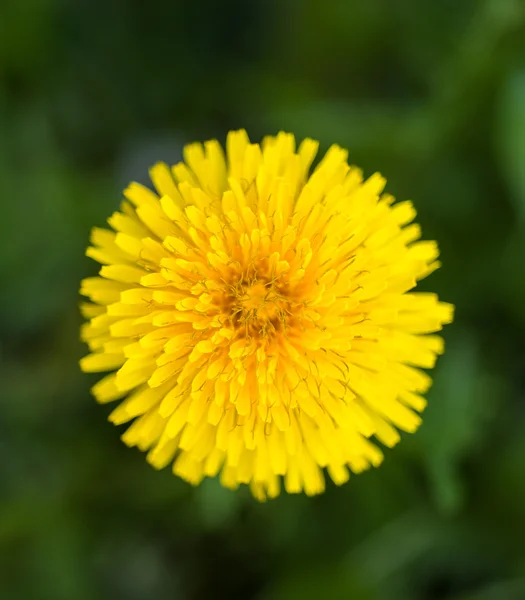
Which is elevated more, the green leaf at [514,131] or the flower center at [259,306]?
the green leaf at [514,131]

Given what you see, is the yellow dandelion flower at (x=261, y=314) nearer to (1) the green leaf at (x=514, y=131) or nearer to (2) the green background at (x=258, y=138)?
(2) the green background at (x=258, y=138)

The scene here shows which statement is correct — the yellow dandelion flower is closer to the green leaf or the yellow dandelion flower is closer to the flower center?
the flower center

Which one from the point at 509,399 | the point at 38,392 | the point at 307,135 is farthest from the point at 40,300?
the point at 509,399

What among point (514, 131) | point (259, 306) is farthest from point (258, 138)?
point (259, 306)

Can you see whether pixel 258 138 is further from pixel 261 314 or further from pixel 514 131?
pixel 261 314

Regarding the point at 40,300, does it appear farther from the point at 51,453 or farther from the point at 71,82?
the point at 71,82

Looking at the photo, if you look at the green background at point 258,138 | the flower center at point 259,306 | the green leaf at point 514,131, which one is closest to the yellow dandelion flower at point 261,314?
the flower center at point 259,306

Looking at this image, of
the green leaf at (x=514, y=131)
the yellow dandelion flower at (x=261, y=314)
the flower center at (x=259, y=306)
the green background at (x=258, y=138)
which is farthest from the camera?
the green background at (x=258, y=138)

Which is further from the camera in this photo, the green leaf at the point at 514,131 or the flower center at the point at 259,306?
the green leaf at the point at 514,131
